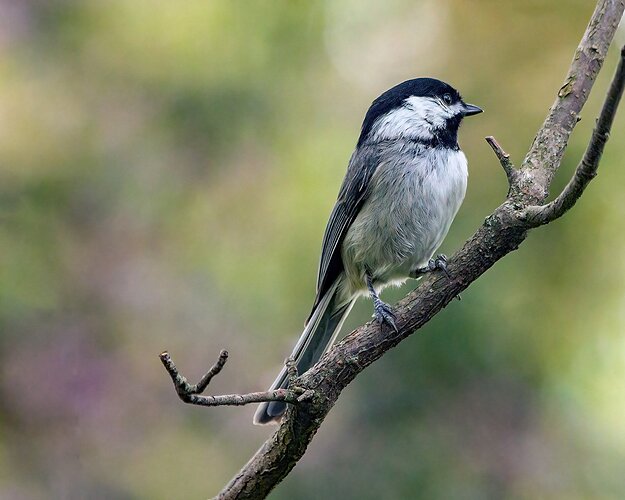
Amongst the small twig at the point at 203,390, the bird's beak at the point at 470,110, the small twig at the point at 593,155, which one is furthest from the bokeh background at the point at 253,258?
the small twig at the point at 203,390

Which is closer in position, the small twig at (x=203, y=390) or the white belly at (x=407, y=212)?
the small twig at (x=203, y=390)

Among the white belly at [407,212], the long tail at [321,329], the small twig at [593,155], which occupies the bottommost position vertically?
the small twig at [593,155]

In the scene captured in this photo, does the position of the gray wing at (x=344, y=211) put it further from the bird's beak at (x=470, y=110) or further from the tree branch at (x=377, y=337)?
the tree branch at (x=377, y=337)

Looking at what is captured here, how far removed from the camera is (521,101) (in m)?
4.11

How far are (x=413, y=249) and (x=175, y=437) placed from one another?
4.46 ft

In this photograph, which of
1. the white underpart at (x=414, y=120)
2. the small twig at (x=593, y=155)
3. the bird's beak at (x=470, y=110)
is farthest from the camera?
the bird's beak at (x=470, y=110)

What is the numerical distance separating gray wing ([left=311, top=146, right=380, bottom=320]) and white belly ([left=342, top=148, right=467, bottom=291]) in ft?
0.16

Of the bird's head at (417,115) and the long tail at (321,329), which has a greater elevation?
the bird's head at (417,115)

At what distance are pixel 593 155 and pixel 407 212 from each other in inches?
50.0

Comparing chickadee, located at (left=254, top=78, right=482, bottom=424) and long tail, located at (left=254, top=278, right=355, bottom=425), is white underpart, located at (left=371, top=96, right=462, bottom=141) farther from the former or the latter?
long tail, located at (left=254, top=278, right=355, bottom=425)

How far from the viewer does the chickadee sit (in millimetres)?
3047

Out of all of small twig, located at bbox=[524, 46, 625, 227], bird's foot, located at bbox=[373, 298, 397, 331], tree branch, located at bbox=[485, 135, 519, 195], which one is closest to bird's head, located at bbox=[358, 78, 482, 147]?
tree branch, located at bbox=[485, 135, 519, 195]

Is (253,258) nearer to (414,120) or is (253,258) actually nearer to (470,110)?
(414,120)

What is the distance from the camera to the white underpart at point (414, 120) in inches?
126
